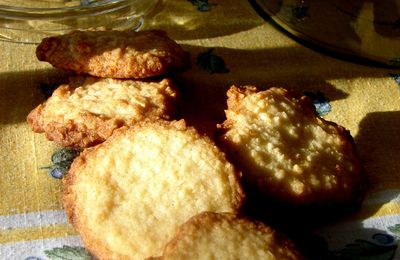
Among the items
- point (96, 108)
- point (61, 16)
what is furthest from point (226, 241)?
point (61, 16)

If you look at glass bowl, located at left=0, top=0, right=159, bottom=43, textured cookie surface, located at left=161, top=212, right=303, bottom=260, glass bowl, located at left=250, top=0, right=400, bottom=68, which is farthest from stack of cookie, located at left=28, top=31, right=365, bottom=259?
glass bowl, located at left=250, top=0, right=400, bottom=68

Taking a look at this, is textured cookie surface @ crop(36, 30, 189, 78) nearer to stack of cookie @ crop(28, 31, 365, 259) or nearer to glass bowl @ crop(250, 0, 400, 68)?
stack of cookie @ crop(28, 31, 365, 259)

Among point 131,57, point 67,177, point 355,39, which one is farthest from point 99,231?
point 355,39

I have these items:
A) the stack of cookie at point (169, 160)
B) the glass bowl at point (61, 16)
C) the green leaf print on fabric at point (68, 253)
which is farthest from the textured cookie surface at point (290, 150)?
the glass bowl at point (61, 16)

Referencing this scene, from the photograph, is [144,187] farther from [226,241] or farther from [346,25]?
[346,25]

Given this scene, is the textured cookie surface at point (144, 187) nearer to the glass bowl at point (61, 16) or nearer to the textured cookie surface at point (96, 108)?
the textured cookie surface at point (96, 108)

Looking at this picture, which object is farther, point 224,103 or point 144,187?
point 224,103
